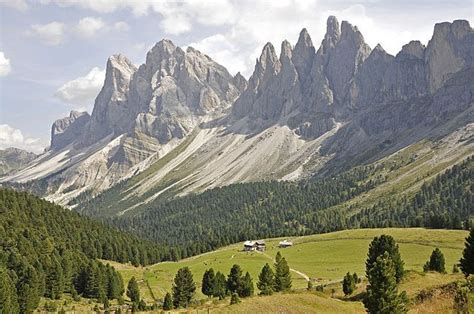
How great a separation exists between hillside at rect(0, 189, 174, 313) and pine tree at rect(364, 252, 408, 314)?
60.8 meters

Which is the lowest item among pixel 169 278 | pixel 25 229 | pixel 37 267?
pixel 169 278

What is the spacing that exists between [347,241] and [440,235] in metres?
29.6

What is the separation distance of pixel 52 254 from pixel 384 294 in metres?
101

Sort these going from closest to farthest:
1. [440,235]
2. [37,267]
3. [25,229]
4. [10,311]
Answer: [10,311] < [37,267] < [25,229] < [440,235]

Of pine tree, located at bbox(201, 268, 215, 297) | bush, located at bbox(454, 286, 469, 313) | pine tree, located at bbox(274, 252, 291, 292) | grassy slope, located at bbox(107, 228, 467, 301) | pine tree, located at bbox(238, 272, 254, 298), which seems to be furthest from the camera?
grassy slope, located at bbox(107, 228, 467, 301)

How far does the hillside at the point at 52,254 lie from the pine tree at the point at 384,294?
60.8m

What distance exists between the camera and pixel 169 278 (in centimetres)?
13875

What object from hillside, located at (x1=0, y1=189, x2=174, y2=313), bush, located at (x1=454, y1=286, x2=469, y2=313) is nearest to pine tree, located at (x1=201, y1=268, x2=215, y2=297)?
hillside, located at (x1=0, y1=189, x2=174, y2=313)

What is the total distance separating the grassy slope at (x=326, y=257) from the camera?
127000 millimetres

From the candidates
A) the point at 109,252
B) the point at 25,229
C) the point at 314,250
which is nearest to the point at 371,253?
the point at 314,250

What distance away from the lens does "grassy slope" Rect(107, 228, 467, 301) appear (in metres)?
127

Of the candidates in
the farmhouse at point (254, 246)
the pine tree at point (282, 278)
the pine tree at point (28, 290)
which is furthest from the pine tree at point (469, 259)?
the farmhouse at point (254, 246)

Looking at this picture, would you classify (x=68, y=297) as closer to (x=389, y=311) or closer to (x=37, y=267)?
(x=37, y=267)

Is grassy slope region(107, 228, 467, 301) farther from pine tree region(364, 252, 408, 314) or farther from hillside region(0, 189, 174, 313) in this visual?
pine tree region(364, 252, 408, 314)
